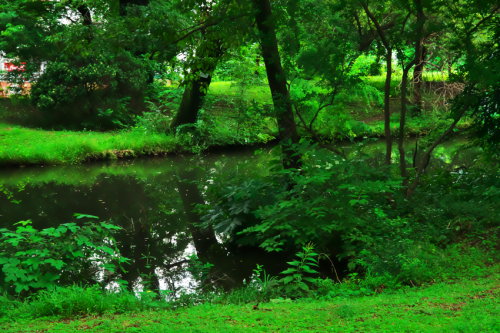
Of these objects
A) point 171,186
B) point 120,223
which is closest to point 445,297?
point 120,223

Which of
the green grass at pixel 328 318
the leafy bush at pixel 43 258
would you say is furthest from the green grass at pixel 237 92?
the green grass at pixel 328 318

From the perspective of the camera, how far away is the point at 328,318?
3.03 metres

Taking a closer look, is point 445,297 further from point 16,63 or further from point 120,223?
point 16,63

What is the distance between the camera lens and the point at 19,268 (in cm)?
413

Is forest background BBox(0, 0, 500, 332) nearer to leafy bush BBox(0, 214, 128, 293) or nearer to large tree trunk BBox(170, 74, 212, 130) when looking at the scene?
leafy bush BBox(0, 214, 128, 293)

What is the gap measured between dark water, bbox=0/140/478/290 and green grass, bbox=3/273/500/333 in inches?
67.9

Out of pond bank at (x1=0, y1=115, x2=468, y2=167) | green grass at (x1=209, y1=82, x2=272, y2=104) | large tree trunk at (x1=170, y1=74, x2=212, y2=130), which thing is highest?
green grass at (x1=209, y1=82, x2=272, y2=104)

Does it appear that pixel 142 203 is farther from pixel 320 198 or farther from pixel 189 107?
pixel 189 107

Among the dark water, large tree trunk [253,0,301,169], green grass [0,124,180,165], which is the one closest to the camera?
the dark water

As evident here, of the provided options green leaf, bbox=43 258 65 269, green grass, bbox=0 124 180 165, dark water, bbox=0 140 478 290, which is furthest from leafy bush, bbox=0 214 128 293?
green grass, bbox=0 124 180 165

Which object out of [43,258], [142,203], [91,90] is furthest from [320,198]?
[91,90]

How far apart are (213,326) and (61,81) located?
15775 mm

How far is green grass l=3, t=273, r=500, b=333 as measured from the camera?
2.80m

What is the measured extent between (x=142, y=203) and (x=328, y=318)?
668 cm
